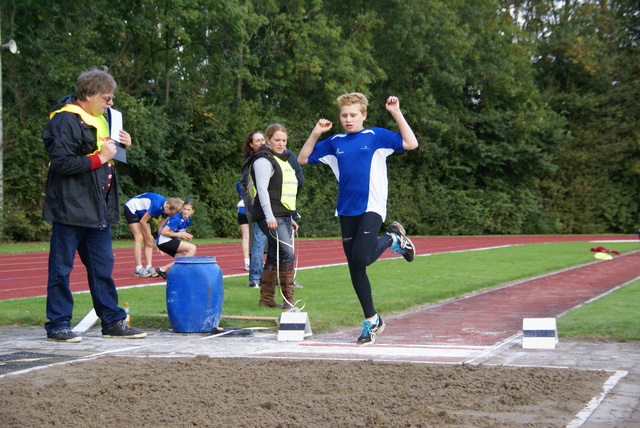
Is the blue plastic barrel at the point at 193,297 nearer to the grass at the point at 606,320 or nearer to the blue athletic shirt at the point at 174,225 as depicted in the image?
the grass at the point at 606,320

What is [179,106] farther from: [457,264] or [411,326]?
[411,326]

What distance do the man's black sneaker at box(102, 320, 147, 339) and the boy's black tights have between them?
196 cm

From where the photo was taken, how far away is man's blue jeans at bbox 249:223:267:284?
407 inches

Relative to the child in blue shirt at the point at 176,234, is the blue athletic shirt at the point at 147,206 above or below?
above

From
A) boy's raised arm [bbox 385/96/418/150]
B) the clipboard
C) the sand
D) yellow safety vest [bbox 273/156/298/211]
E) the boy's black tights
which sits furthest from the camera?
yellow safety vest [bbox 273/156/298/211]

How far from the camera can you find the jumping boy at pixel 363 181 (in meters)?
6.39

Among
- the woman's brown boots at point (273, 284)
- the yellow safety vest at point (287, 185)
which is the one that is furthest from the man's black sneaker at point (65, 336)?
the yellow safety vest at point (287, 185)

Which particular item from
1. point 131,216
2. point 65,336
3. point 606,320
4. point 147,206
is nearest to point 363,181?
point 65,336

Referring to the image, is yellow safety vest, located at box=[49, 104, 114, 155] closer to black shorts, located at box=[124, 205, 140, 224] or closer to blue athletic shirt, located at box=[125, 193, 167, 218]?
blue athletic shirt, located at box=[125, 193, 167, 218]

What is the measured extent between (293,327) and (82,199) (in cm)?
210

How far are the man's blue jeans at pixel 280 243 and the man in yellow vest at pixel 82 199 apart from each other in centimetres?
204

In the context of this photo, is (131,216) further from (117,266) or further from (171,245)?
(117,266)

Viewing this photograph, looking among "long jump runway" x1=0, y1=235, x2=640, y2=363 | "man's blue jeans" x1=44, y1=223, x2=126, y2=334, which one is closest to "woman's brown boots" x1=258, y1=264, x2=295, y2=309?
"long jump runway" x1=0, y1=235, x2=640, y2=363

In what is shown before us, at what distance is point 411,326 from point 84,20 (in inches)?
810
